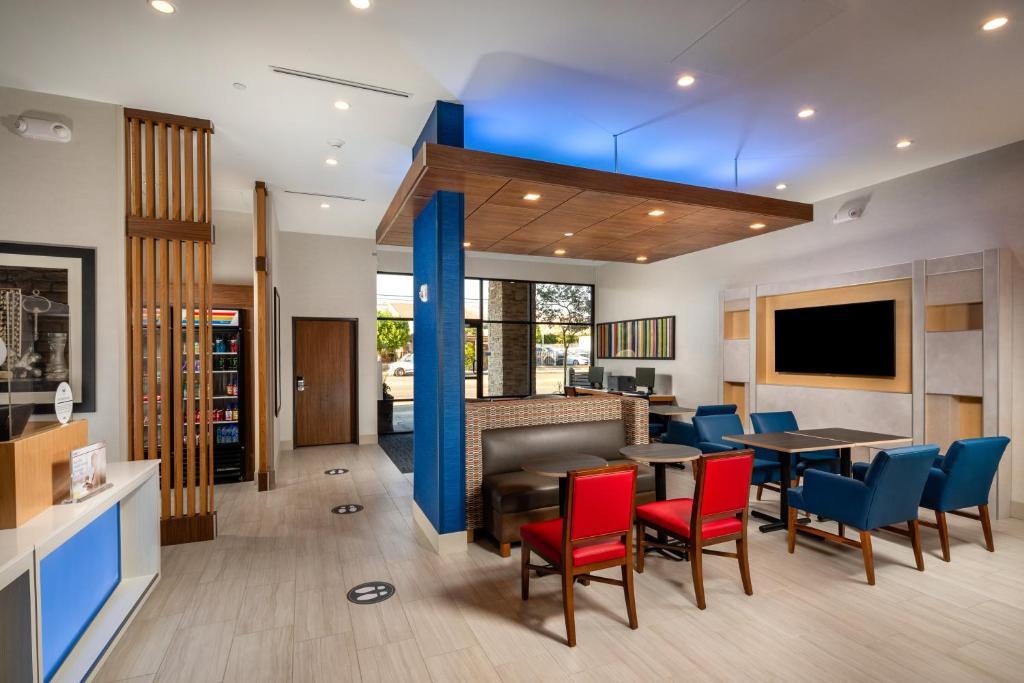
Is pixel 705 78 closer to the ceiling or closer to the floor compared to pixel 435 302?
closer to the ceiling

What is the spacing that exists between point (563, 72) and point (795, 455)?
427cm

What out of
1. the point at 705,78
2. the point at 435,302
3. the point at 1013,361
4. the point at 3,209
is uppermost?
the point at 705,78

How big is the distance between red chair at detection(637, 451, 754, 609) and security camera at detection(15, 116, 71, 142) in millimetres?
4840

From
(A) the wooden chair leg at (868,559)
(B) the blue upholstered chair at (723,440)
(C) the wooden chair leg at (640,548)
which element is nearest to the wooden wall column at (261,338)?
(C) the wooden chair leg at (640,548)

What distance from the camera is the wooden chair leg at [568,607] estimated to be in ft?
8.48

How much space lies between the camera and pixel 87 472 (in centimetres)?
253

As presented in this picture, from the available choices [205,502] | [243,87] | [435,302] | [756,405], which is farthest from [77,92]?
[756,405]

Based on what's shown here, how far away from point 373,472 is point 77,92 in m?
4.66

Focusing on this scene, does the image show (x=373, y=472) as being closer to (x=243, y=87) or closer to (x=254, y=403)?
(x=254, y=403)

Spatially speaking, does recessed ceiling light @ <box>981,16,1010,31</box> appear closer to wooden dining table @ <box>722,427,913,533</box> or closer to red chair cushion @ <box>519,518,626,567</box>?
wooden dining table @ <box>722,427,913,533</box>

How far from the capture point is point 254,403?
569 cm

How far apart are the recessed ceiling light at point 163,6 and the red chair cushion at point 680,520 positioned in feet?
13.3

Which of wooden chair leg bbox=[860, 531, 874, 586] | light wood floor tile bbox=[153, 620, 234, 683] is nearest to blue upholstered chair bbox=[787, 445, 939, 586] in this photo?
wooden chair leg bbox=[860, 531, 874, 586]

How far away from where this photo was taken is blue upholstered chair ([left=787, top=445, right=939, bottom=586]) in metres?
3.22
